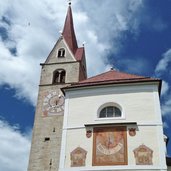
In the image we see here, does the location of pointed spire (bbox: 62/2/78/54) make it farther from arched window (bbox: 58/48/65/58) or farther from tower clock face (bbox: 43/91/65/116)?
tower clock face (bbox: 43/91/65/116)

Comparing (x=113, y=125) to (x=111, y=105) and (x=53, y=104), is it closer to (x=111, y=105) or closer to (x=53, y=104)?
(x=111, y=105)

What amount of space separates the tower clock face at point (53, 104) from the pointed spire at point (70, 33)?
6225mm

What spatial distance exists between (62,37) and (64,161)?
19.0 m

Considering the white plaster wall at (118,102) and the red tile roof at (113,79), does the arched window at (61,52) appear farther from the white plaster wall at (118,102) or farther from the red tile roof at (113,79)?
the white plaster wall at (118,102)

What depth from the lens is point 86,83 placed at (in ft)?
63.9

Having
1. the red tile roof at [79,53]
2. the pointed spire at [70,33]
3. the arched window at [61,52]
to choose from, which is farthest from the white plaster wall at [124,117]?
the pointed spire at [70,33]

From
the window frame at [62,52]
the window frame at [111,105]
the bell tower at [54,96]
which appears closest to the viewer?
the window frame at [111,105]

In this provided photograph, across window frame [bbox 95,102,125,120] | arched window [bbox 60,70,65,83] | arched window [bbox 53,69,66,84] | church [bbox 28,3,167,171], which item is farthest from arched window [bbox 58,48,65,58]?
window frame [bbox 95,102,125,120]

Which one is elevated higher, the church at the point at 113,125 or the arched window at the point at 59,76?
the arched window at the point at 59,76

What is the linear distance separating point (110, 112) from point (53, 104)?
973cm

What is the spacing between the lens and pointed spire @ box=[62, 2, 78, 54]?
33406 mm

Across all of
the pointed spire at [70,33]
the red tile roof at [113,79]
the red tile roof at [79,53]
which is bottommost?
the red tile roof at [113,79]

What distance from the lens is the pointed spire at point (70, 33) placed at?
33.4 metres

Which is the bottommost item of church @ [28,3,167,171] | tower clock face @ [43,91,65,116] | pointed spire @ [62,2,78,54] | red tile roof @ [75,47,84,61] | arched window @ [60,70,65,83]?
church @ [28,3,167,171]
